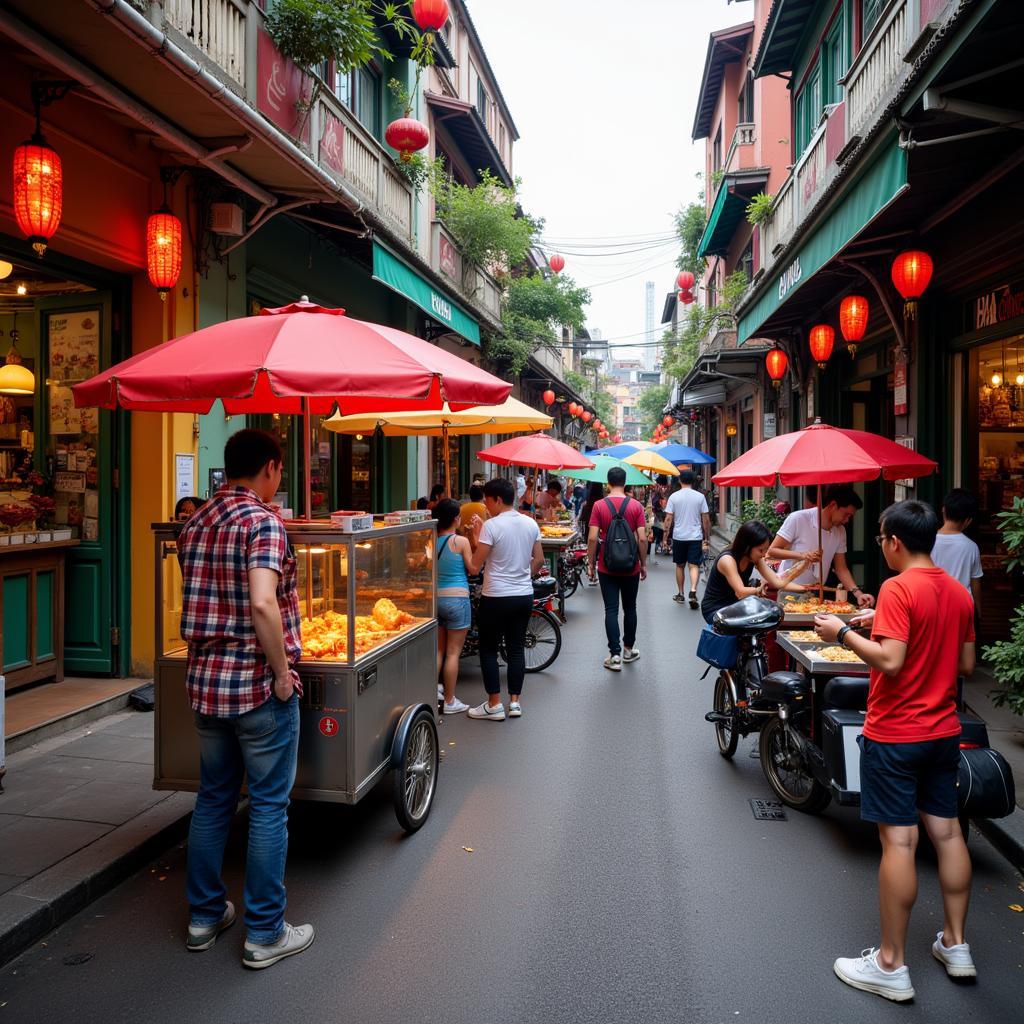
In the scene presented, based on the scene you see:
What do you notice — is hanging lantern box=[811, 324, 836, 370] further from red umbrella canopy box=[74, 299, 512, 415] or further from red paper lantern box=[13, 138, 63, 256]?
red paper lantern box=[13, 138, 63, 256]

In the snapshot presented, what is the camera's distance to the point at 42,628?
712cm

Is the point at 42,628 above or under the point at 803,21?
under

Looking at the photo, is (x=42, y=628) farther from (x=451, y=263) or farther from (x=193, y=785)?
(x=451, y=263)

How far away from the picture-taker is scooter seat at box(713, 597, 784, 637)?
5.36 metres

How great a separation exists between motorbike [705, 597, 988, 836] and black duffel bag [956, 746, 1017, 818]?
181 millimetres

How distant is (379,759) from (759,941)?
83.4 inches

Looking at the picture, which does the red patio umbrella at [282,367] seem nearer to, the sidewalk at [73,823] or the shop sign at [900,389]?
the sidewalk at [73,823]

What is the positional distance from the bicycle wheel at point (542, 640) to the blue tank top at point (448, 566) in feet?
6.91

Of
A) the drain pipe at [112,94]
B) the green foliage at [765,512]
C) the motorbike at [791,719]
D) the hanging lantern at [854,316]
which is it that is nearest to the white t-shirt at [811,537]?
the motorbike at [791,719]

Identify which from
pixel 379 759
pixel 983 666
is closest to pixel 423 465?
pixel 983 666

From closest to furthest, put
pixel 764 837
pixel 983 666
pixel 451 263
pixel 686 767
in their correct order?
pixel 764 837 → pixel 686 767 → pixel 983 666 → pixel 451 263

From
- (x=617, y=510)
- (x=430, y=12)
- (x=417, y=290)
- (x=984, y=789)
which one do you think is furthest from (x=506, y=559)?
(x=430, y=12)

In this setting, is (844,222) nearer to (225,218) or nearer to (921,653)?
(921,653)

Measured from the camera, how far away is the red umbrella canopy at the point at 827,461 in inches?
239
